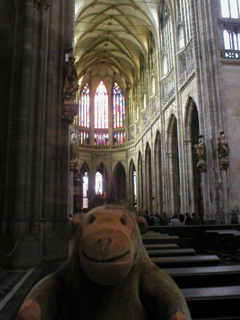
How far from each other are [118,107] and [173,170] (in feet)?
65.2

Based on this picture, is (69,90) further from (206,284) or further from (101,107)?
(101,107)

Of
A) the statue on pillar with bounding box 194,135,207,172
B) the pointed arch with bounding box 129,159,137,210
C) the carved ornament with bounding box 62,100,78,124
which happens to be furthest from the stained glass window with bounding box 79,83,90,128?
the carved ornament with bounding box 62,100,78,124

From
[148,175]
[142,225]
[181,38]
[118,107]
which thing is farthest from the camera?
[118,107]

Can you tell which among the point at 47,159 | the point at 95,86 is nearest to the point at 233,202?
the point at 47,159

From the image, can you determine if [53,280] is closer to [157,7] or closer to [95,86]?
[157,7]

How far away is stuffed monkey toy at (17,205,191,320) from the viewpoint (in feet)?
4.24

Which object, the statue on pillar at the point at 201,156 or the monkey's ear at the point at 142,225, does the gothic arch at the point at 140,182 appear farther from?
the monkey's ear at the point at 142,225

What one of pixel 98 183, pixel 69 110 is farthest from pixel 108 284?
pixel 98 183

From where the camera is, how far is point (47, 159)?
27.7 feet

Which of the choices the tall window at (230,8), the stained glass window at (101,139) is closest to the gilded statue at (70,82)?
the tall window at (230,8)

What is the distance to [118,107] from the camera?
134 ft

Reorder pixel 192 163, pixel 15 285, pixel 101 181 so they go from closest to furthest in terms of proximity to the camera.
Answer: pixel 15 285 → pixel 192 163 → pixel 101 181

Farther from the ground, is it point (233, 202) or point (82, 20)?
point (82, 20)

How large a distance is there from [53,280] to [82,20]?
30.3 metres
